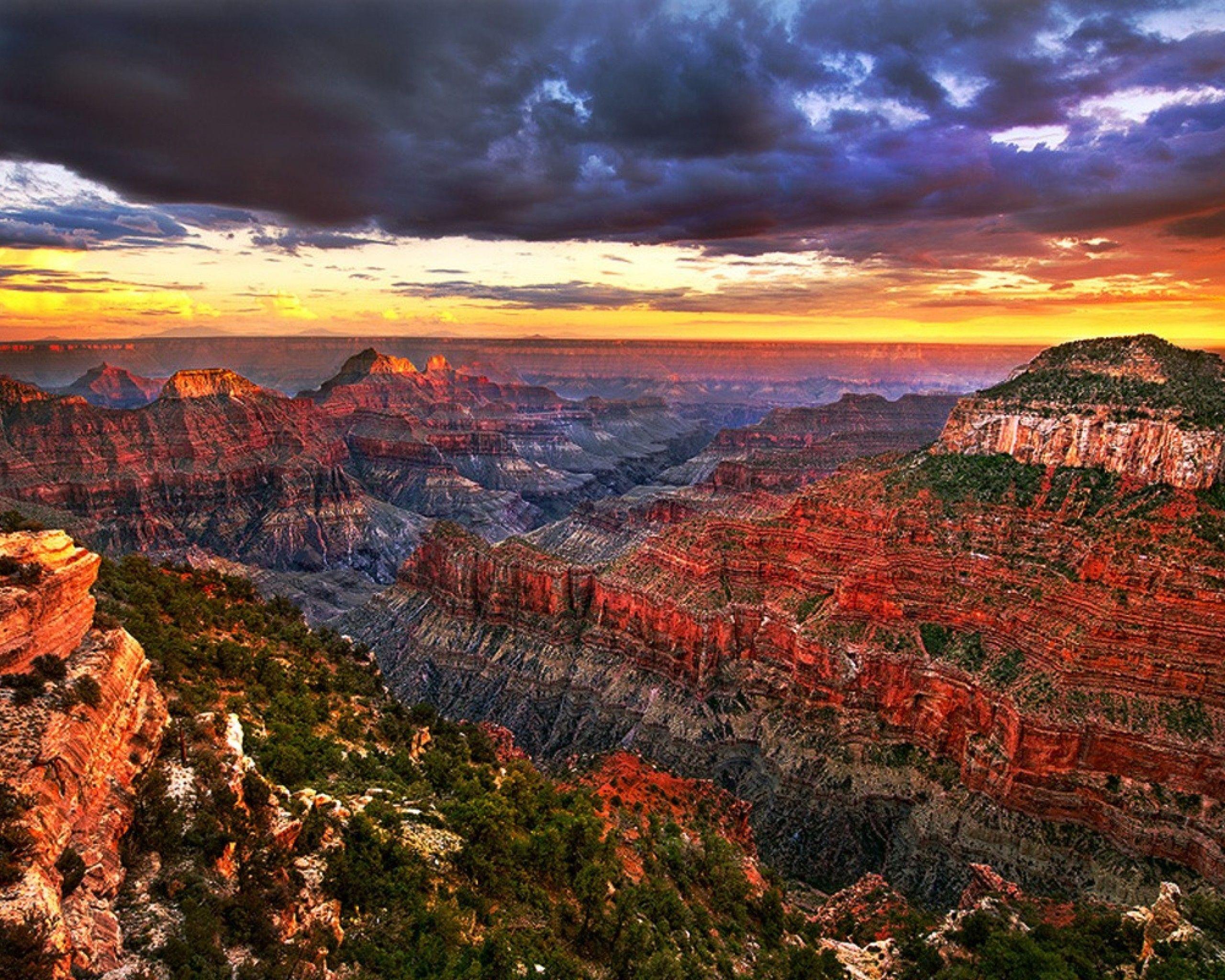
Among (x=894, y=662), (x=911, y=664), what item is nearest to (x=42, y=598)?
(x=894, y=662)

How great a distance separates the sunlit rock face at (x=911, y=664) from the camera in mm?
45750

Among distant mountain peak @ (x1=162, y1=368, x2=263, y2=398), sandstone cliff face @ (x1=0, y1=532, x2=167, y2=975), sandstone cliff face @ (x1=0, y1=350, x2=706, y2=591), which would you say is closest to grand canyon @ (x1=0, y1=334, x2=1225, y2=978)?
sandstone cliff face @ (x1=0, y1=532, x2=167, y2=975)

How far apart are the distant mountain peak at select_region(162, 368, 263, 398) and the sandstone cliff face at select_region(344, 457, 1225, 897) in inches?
4218

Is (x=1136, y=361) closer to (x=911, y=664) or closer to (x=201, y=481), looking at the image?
(x=911, y=664)

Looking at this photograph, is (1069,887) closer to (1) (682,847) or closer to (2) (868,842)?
(2) (868,842)

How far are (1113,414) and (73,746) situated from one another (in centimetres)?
6853

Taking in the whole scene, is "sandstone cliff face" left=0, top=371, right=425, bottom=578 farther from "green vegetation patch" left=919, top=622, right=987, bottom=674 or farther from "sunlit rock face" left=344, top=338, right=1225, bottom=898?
"green vegetation patch" left=919, top=622, right=987, bottom=674

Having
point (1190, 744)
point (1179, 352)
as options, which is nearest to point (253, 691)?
point (1190, 744)

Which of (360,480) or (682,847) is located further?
(360,480)

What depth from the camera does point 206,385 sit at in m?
162

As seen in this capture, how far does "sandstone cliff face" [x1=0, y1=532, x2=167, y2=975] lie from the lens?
43.5ft

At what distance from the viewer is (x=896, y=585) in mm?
60594

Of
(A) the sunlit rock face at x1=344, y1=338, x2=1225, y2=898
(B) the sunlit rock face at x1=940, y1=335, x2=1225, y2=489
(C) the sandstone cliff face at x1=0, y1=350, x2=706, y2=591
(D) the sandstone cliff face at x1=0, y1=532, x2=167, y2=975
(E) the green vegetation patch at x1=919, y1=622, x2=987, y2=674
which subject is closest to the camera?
(D) the sandstone cliff face at x1=0, y1=532, x2=167, y2=975

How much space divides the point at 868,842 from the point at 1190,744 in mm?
22078
